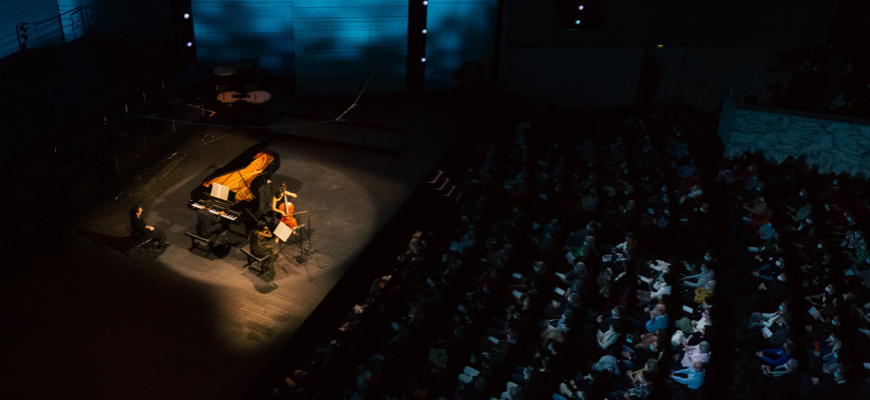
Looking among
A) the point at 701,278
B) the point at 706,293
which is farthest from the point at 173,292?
the point at 701,278

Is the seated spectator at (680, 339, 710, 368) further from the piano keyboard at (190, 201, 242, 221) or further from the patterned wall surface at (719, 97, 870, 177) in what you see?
the piano keyboard at (190, 201, 242, 221)

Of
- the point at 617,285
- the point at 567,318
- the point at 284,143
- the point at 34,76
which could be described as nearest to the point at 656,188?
the point at 617,285

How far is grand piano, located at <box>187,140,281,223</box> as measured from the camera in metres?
12.7

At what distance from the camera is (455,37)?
18.7 m

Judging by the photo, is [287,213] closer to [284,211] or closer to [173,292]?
[284,211]

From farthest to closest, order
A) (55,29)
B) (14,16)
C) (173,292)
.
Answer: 1. (55,29)
2. (14,16)
3. (173,292)

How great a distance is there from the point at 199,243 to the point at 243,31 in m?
7.38

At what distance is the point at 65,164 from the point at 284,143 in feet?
14.6

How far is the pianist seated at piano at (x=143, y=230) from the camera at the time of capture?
1212cm

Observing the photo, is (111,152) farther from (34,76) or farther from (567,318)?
(567,318)

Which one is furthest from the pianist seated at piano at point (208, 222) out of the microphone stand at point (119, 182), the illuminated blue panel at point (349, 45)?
the illuminated blue panel at point (349, 45)

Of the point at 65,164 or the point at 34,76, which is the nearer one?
the point at 65,164

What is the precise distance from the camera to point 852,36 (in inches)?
748

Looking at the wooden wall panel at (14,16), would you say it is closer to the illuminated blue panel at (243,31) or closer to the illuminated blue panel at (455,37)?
the illuminated blue panel at (243,31)
